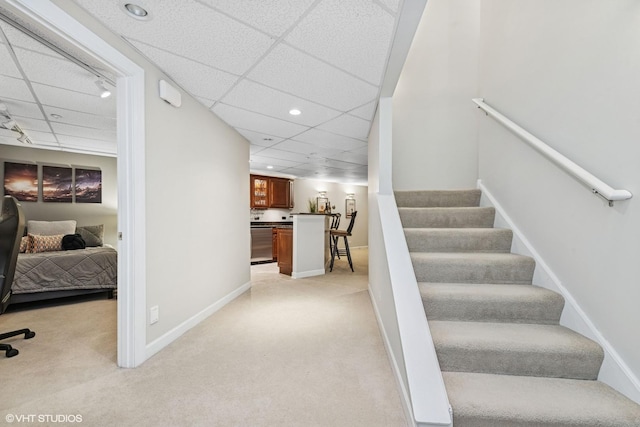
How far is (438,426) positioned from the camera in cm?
121

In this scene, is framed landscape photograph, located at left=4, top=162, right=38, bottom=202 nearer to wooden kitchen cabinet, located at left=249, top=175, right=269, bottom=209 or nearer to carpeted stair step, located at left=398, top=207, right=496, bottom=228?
wooden kitchen cabinet, located at left=249, top=175, right=269, bottom=209

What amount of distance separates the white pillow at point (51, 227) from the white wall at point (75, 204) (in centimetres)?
45

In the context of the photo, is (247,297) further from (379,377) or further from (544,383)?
(544,383)

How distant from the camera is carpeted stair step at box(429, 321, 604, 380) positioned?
1470 millimetres

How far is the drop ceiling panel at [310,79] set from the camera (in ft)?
6.64

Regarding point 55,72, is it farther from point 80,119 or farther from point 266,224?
point 266,224

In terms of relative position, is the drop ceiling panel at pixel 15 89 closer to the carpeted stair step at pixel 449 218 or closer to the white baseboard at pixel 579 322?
the carpeted stair step at pixel 449 218

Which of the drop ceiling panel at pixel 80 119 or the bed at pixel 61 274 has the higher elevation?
the drop ceiling panel at pixel 80 119

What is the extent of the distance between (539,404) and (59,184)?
273 inches

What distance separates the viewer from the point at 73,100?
2.79m

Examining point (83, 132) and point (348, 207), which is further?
point (348, 207)

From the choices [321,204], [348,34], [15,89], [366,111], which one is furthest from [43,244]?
[321,204]

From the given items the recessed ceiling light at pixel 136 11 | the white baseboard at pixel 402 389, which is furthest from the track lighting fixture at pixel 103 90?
the white baseboard at pixel 402 389

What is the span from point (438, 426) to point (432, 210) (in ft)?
6.23
